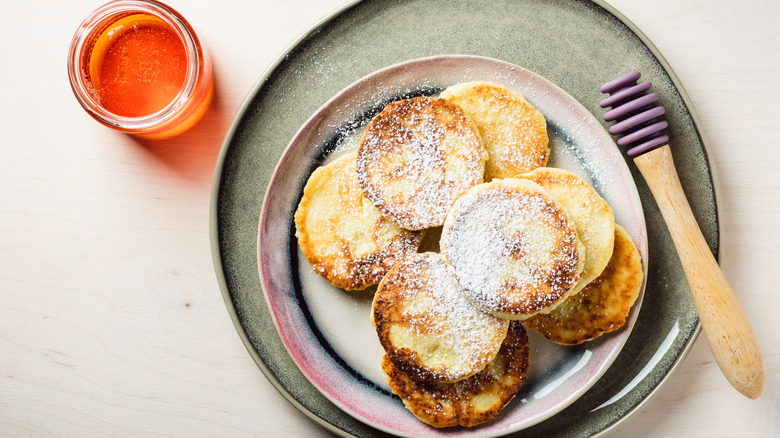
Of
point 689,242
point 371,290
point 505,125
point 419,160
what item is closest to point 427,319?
point 371,290

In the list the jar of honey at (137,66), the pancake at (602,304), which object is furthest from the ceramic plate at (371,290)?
the jar of honey at (137,66)

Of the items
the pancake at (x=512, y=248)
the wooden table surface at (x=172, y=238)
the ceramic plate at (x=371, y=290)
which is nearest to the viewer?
the pancake at (x=512, y=248)

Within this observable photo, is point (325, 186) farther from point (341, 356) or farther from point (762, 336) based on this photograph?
point (762, 336)

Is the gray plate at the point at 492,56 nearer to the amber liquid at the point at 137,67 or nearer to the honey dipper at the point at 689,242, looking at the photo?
the honey dipper at the point at 689,242

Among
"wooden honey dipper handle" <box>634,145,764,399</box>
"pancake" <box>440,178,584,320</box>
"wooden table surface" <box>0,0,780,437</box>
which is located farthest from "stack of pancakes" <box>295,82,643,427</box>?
"wooden table surface" <box>0,0,780,437</box>

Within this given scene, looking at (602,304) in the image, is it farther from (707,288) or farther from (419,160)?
(419,160)
